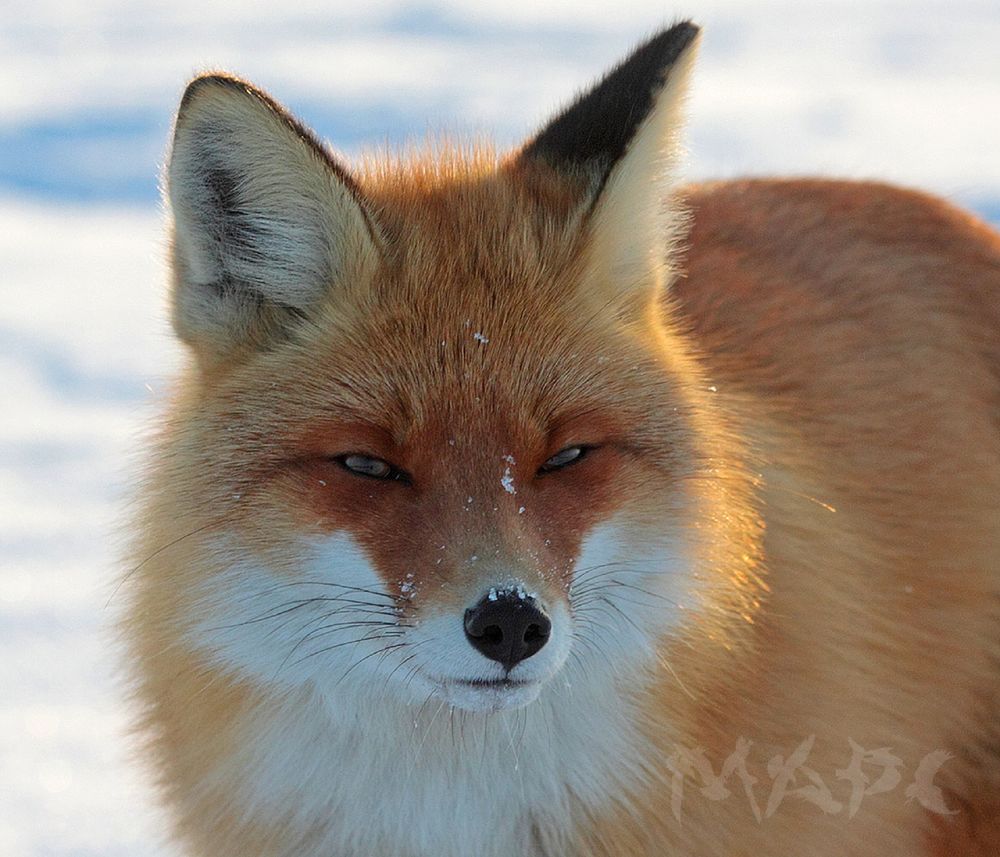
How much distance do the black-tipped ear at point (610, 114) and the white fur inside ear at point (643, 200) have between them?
27 mm

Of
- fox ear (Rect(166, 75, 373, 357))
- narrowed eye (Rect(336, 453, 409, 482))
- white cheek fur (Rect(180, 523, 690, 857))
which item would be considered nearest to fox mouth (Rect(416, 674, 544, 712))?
white cheek fur (Rect(180, 523, 690, 857))

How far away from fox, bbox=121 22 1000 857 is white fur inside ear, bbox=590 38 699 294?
0.01 meters

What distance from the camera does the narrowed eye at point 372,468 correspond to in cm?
325

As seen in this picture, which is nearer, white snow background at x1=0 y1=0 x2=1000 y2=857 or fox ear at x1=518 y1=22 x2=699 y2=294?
fox ear at x1=518 y1=22 x2=699 y2=294

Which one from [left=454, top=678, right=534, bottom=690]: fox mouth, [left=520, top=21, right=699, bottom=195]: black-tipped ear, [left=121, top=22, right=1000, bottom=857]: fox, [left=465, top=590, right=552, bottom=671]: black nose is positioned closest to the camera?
[left=465, top=590, right=552, bottom=671]: black nose

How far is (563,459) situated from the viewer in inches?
132

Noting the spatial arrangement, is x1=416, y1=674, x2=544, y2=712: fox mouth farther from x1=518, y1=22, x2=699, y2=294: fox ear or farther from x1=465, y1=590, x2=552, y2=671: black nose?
x1=518, y1=22, x2=699, y2=294: fox ear

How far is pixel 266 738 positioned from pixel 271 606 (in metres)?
0.43

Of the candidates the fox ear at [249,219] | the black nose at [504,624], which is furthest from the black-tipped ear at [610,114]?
the black nose at [504,624]

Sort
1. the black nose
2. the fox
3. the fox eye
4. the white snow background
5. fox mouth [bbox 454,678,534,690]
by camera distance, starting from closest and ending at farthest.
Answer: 1. the black nose
2. fox mouth [bbox 454,678,534,690]
3. the fox
4. the fox eye
5. the white snow background

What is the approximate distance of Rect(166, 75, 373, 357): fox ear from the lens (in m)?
3.36

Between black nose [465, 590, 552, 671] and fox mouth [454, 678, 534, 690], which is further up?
black nose [465, 590, 552, 671]

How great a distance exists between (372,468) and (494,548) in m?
0.39

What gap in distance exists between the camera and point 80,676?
21.7 feet
